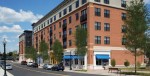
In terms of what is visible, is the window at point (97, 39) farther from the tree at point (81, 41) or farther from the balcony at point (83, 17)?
the balcony at point (83, 17)

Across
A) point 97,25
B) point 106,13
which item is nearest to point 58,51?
point 97,25

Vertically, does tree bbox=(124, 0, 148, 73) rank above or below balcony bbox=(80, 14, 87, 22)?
below

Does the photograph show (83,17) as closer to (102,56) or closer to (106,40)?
(106,40)

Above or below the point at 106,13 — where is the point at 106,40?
below

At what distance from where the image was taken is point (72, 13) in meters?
69.8

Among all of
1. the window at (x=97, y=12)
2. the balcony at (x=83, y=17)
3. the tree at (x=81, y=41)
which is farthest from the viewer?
the balcony at (x=83, y=17)

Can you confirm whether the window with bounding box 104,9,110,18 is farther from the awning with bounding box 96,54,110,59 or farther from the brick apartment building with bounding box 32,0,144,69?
the awning with bounding box 96,54,110,59

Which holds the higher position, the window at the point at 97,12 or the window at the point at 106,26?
the window at the point at 97,12

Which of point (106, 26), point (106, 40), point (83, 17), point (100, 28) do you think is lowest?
point (106, 40)

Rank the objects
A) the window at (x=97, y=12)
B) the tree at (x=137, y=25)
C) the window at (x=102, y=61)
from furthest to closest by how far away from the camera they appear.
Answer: the window at (x=97, y=12) < the window at (x=102, y=61) < the tree at (x=137, y=25)

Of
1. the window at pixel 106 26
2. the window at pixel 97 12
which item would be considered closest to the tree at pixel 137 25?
the window at pixel 97 12

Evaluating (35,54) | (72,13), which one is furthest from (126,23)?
(35,54)

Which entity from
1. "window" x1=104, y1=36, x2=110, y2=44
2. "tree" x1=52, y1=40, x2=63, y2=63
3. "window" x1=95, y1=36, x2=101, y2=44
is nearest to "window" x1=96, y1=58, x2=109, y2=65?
"window" x1=95, y1=36, x2=101, y2=44

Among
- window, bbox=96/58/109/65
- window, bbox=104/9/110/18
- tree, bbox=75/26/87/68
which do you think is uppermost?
window, bbox=104/9/110/18
